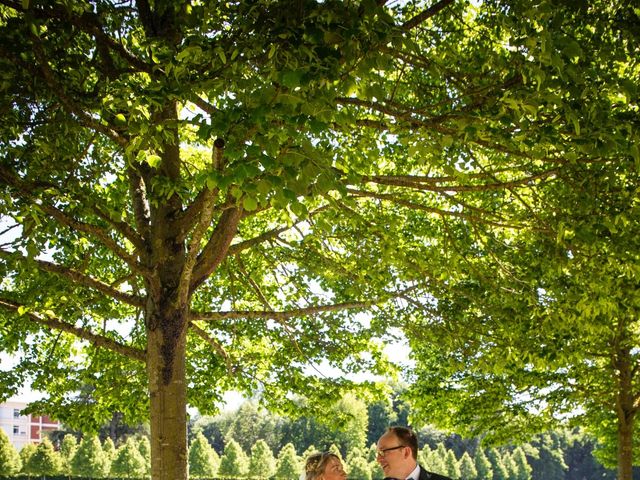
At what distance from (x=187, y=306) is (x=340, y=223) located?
11.3 feet

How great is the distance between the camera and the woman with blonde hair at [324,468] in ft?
21.6

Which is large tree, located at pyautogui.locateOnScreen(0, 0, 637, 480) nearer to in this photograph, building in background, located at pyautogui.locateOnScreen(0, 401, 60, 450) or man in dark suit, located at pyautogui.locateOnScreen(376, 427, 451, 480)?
man in dark suit, located at pyautogui.locateOnScreen(376, 427, 451, 480)

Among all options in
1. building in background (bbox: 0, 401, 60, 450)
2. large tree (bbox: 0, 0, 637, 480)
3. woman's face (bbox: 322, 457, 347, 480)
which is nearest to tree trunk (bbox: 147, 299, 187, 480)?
large tree (bbox: 0, 0, 637, 480)

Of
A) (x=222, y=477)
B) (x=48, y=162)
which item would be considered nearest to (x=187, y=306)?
(x=48, y=162)

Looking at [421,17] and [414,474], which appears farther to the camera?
[421,17]

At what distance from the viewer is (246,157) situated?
462 centimetres

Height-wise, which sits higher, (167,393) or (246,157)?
(246,157)

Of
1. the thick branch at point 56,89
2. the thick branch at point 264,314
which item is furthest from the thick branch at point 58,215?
the thick branch at point 264,314

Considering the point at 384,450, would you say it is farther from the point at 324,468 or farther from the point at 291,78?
the point at 291,78

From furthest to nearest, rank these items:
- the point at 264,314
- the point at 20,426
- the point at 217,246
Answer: the point at 20,426, the point at 264,314, the point at 217,246

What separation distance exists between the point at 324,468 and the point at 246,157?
3.37 metres

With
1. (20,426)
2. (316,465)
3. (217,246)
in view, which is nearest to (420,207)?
(217,246)

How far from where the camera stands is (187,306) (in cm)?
853

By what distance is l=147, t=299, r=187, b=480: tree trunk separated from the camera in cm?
810
